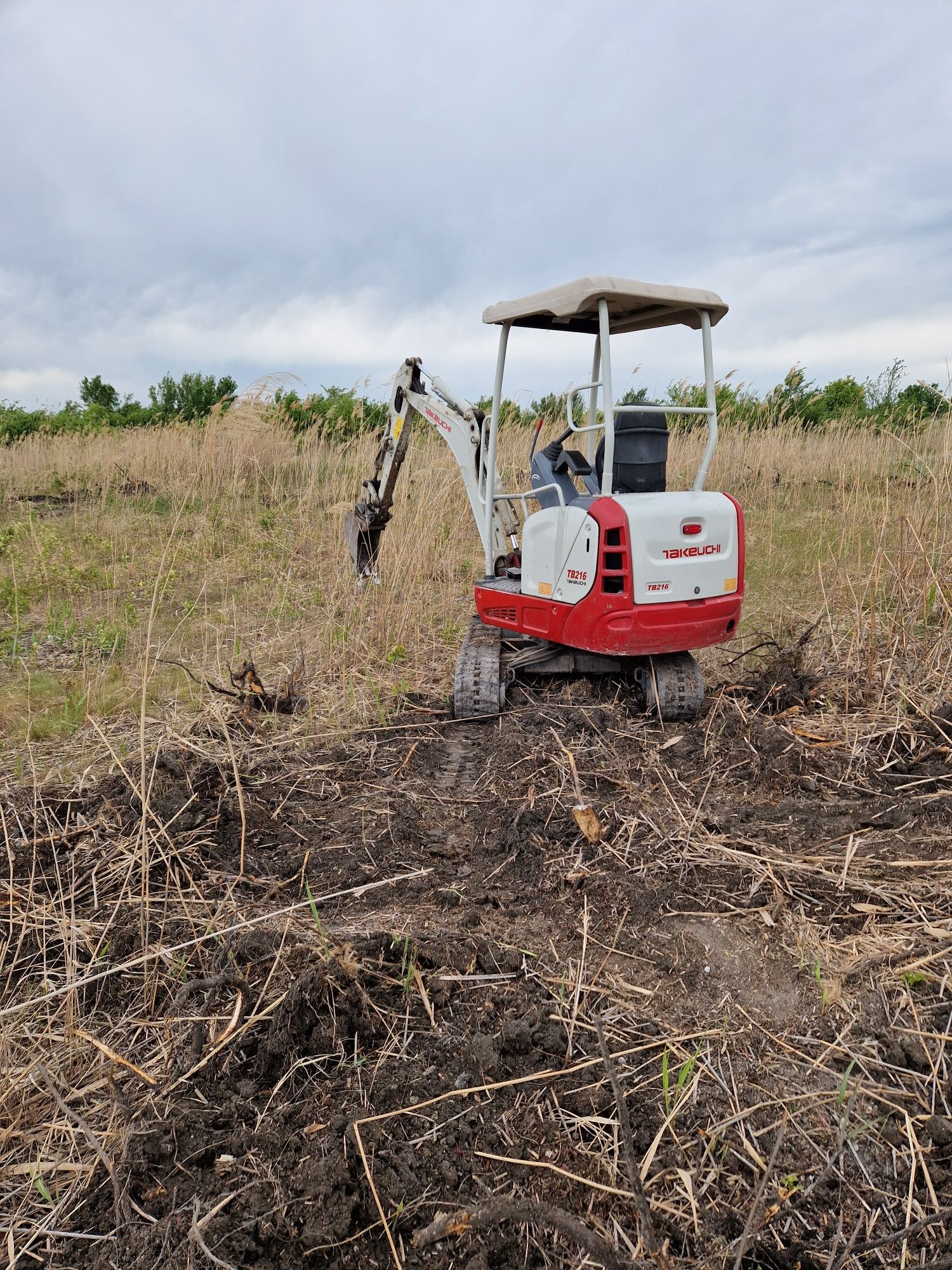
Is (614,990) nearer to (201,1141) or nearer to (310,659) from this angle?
(201,1141)

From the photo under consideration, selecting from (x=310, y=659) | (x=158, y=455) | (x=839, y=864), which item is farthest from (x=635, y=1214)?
(x=158, y=455)

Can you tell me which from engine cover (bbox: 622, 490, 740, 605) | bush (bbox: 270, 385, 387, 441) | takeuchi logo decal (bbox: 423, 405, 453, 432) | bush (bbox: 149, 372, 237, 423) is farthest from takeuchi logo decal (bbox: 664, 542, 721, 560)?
bush (bbox: 149, 372, 237, 423)

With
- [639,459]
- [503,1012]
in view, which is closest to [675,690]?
[639,459]

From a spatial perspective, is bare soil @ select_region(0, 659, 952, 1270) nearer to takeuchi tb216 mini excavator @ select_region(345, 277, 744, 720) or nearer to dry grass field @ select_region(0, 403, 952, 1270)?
dry grass field @ select_region(0, 403, 952, 1270)

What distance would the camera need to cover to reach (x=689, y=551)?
4.02 meters

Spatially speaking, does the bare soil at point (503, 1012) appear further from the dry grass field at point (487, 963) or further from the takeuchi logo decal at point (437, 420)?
the takeuchi logo decal at point (437, 420)

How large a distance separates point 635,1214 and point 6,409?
2232 centimetres

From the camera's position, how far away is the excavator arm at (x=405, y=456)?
5.18 meters

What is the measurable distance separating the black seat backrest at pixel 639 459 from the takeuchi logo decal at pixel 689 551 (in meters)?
0.44

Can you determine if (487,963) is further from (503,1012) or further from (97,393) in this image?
(97,393)

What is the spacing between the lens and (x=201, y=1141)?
181 cm

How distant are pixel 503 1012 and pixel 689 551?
2496 mm

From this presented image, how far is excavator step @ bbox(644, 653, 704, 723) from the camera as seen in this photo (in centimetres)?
419

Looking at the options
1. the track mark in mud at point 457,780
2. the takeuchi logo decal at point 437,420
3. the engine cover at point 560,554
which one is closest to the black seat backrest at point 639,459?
the engine cover at point 560,554
